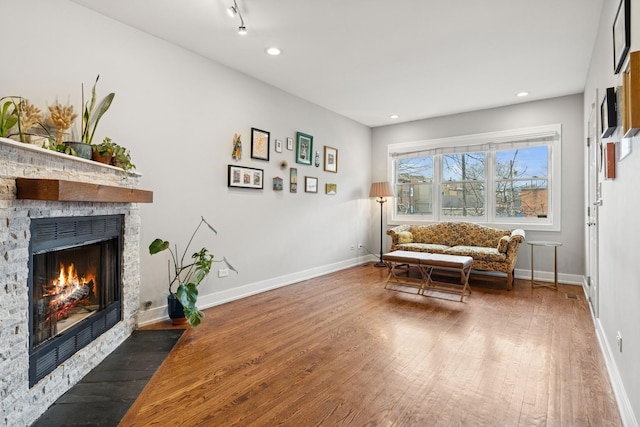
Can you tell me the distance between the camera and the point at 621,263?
1930 millimetres

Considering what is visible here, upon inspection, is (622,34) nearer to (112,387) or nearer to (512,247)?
(512,247)

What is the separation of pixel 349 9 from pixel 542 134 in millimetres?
3945

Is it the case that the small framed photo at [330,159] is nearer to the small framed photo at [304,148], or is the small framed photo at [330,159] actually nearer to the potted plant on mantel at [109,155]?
the small framed photo at [304,148]

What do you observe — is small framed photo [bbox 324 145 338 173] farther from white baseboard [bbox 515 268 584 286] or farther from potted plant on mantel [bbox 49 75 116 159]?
white baseboard [bbox 515 268 584 286]

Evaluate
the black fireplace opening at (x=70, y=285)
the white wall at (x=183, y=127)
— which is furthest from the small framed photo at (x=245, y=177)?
the black fireplace opening at (x=70, y=285)

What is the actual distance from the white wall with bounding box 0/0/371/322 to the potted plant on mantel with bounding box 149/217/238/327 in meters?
0.11

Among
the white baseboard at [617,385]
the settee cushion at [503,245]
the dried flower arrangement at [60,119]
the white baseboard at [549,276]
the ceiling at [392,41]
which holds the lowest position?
the white baseboard at [617,385]

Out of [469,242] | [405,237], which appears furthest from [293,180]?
[469,242]

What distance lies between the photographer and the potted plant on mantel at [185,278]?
9.55 ft

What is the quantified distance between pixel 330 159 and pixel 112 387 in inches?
173

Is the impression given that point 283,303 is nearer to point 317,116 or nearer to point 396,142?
point 317,116

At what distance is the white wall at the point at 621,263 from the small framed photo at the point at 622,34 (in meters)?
0.08

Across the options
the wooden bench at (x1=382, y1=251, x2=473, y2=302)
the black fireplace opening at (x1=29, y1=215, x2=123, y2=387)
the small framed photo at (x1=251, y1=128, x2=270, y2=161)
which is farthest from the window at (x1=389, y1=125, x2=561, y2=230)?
the black fireplace opening at (x1=29, y1=215, x2=123, y2=387)

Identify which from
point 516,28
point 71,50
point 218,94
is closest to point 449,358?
point 516,28
